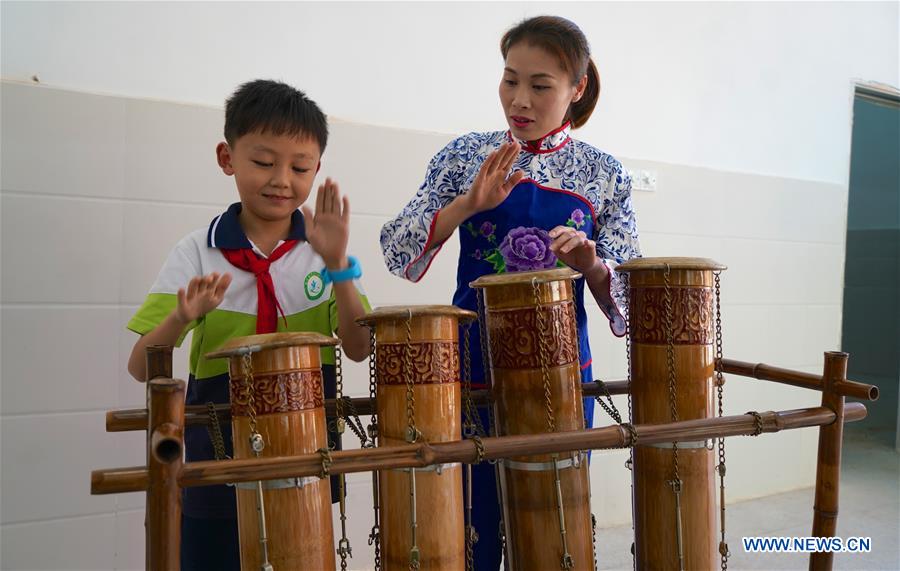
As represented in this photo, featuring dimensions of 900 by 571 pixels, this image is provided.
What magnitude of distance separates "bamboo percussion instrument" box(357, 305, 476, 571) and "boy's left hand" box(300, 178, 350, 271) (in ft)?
0.59

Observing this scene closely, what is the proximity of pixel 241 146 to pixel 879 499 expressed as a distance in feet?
10.9

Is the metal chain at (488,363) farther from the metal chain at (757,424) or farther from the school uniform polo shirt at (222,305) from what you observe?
the metal chain at (757,424)

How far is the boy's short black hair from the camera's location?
53.0 inches

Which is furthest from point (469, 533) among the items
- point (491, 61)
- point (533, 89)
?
point (491, 61)

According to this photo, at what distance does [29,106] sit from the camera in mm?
1862

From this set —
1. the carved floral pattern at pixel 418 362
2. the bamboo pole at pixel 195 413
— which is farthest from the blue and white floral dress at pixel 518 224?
the carved floral pattern at pixel 418 362

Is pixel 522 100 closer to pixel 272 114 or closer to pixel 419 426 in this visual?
pixel 272 114

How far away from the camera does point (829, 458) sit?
1354 millimetres

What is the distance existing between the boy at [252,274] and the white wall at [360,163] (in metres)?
0.73

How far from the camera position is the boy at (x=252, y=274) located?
52.5 inches

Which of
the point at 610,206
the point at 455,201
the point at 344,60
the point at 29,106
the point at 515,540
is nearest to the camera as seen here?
the point at 515,540

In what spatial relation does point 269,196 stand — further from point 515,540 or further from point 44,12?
point 44,12

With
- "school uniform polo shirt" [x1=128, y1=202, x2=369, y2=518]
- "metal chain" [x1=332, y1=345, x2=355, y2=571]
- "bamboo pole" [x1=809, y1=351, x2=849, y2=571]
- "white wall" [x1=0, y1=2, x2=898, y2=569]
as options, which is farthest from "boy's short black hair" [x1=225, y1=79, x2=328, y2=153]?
"bamboo pole" [x1=809, y1=351, x2=849, y2=571]

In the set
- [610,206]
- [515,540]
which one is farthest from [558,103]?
[515,540]
